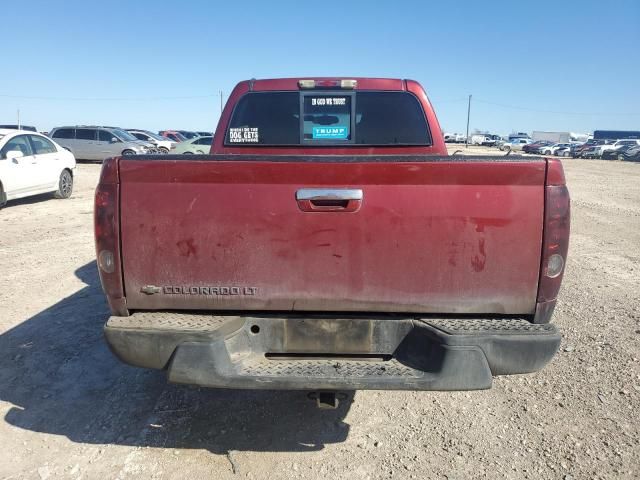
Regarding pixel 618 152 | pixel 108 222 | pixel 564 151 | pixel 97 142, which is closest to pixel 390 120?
pixel 108 222

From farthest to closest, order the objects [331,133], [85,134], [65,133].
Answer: [65,133]
[85,134]
[331,133]

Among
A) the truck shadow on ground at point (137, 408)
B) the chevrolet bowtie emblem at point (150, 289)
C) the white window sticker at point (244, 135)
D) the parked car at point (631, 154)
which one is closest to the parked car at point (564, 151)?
the parked car at point (631, 154)

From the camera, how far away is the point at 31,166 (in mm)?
11016

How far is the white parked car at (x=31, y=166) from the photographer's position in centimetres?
1029

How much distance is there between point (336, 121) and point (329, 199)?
1943 mm

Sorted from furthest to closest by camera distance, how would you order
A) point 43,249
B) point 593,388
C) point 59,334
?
point 43,249 < point 59,334 < point 593,388

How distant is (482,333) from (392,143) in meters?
2.15

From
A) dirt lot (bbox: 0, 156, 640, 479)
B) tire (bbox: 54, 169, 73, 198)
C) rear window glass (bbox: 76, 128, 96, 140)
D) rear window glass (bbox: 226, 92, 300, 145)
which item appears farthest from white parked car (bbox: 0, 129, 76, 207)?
rear window glass (bbox: 76, 128, 96, 140)

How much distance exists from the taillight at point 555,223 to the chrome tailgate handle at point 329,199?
3.02 ft

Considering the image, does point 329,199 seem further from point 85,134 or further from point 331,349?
point 85,134

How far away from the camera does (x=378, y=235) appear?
2398mm

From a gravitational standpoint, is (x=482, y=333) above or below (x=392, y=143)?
below

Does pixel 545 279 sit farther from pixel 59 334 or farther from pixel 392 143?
pixel 59 334

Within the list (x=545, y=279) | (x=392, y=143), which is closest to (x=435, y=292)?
(x=545, y=279)
